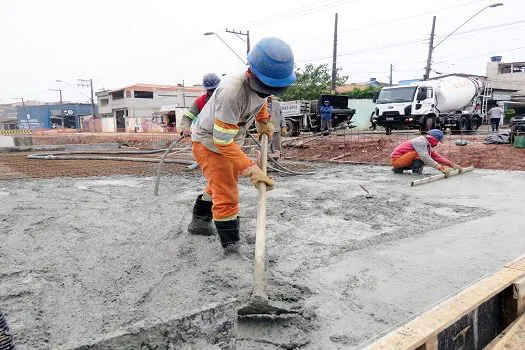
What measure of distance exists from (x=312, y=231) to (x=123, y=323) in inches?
77.8

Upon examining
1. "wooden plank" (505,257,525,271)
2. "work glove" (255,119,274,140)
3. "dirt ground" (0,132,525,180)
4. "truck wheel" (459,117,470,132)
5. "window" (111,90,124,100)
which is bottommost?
"dirt ground" (0,132,525,180)

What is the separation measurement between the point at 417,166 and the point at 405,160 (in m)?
0.22

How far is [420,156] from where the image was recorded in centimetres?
653

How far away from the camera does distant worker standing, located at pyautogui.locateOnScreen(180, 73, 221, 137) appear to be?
432cm

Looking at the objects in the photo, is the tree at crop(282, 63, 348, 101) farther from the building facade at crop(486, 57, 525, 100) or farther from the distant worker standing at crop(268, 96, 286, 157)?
the distant worker standing at crop(268, 96, 286, 157)

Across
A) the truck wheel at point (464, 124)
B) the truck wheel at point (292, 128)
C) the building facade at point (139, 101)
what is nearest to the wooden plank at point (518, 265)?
the truck wheel at point (292, 128)

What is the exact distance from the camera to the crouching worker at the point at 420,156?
6.46 metres

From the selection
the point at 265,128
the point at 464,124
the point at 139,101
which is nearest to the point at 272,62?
the point at 265,128

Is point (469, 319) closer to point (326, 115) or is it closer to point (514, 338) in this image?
point (514, 338)

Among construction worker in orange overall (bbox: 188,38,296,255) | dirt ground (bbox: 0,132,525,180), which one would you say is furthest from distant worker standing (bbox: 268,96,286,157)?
construction worker in orange overall (bbox: 188,38,296,255)

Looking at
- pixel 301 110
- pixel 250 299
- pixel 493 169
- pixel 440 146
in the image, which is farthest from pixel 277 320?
pixel 301 110

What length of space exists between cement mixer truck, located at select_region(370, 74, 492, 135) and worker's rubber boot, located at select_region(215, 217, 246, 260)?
13417 millimetres

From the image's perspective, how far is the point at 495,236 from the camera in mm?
3389

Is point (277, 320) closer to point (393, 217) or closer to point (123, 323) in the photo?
point (123, 323)
